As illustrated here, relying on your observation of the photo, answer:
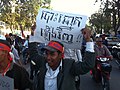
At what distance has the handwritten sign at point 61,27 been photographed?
14.8 feet

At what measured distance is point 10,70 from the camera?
3.50 meters

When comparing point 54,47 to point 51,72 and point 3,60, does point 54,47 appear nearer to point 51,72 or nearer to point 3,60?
point 51,72

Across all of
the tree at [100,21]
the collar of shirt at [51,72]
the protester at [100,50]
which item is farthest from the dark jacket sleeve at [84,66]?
the tree at [100,21]

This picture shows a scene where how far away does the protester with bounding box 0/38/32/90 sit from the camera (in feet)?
11.3

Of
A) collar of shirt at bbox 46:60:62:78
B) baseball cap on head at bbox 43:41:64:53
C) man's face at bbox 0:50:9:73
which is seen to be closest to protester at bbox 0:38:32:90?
man's face at bbox 0:50:9:73

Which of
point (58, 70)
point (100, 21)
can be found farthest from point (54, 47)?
point (100, 21)

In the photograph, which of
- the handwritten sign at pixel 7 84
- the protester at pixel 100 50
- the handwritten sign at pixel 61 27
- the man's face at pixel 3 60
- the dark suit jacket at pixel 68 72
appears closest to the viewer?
the handwritten sign at pixel 7 84

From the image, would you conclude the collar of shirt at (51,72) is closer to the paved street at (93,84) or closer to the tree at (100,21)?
the paved street at (93,84)

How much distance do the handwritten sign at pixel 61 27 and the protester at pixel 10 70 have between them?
106cm

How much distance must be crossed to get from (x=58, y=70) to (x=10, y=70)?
610 millimetres

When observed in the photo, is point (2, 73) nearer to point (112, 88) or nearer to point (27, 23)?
point (112, 88)

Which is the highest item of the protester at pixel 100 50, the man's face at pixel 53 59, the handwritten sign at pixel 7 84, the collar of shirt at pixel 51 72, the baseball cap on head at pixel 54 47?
the baseball cap on head at pixel 54 47

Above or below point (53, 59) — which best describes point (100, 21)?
below

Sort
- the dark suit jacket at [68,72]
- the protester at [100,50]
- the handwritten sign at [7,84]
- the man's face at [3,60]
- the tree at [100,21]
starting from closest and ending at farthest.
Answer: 1. the handwritten sign at [7,84]
2. the man's face at [3,60]
3. the dark suit jacket at [68,72]
4. the protester at [100,50]
5. the tree at [100,21]
